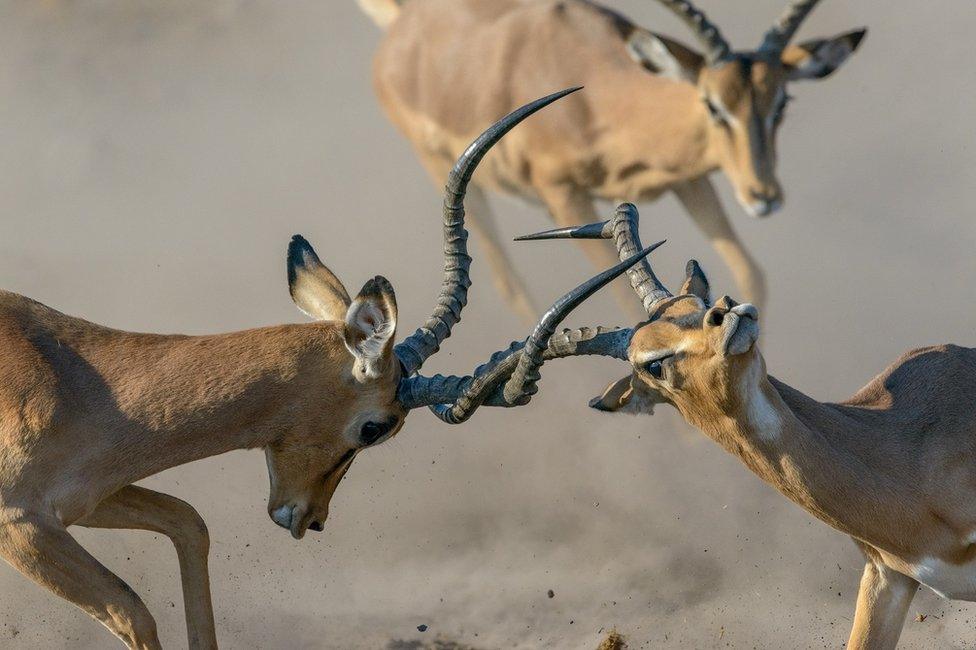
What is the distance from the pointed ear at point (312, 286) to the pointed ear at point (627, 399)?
1.27 meters

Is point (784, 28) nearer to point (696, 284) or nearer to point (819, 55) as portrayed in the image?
point (819, 55)

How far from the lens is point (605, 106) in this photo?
12023mm

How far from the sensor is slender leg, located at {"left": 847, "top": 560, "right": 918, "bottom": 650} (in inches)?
265

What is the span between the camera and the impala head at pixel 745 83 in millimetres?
11180

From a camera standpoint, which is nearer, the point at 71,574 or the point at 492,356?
the point at 71,574

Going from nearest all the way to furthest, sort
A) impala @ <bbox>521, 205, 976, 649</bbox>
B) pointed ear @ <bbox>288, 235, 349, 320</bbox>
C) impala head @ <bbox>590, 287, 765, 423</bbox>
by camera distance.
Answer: impala head @ <bbox>590, 287, 765, 423</bbox>
impala @ <bbox>521, 205, 976, 649</bbox>
pointed ear @ <bbox>288, 235, 349, 320</bbox>

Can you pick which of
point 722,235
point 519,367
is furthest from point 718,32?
point 519,367

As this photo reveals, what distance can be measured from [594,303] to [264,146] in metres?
6.05

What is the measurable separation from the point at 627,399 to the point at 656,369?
13.6 inches

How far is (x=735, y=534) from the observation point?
9.88 m

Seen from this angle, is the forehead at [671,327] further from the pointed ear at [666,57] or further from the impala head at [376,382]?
the pointed ear at [666,57]

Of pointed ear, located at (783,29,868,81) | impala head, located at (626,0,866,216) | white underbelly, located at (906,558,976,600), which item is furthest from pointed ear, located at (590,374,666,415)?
pointed ear, located at (783,29,868,81)

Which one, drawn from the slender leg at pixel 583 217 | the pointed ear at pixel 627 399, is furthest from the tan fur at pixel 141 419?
the slender leg at pixel 583 217

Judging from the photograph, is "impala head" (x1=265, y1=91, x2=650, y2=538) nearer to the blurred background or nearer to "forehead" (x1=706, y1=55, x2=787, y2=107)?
the blurred background
